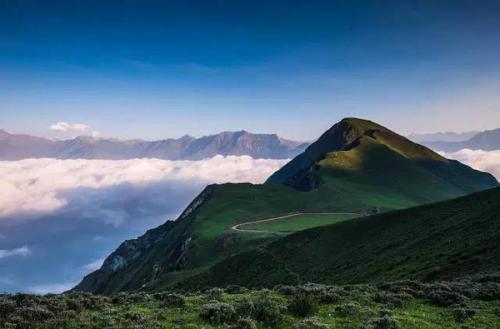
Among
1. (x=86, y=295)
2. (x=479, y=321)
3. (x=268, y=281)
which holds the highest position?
(x=86, y=295)

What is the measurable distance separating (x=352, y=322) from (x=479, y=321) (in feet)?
23.1

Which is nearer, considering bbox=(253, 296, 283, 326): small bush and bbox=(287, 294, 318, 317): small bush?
bbox=(253, 296, 283, 326): small bush

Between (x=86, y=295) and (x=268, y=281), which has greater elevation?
(x=86, y=295)

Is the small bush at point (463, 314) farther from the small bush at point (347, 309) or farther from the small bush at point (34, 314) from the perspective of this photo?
the small bush at point (34, 314)

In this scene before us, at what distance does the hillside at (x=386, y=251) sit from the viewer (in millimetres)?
47938

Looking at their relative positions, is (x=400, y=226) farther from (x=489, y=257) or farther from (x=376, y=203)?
(x=376, y=203)

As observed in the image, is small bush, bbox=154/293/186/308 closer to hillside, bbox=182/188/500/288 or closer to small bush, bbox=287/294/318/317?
small bush, bbox=287/294/318/317

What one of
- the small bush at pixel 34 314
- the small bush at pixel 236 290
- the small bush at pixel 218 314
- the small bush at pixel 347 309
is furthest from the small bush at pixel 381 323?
the small bush at pixel 236 290

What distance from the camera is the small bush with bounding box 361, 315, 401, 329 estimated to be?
62.8 ft

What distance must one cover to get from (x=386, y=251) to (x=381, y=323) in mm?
49463

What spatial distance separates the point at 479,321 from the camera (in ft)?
71.8

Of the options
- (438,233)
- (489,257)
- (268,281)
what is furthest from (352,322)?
(268,281)

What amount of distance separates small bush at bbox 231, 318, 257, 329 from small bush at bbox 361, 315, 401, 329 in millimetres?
5046

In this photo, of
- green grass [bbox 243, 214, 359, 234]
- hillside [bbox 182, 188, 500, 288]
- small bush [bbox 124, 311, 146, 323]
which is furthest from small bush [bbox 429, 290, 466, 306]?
green grass [bbox 243, 214, 359, 234]
